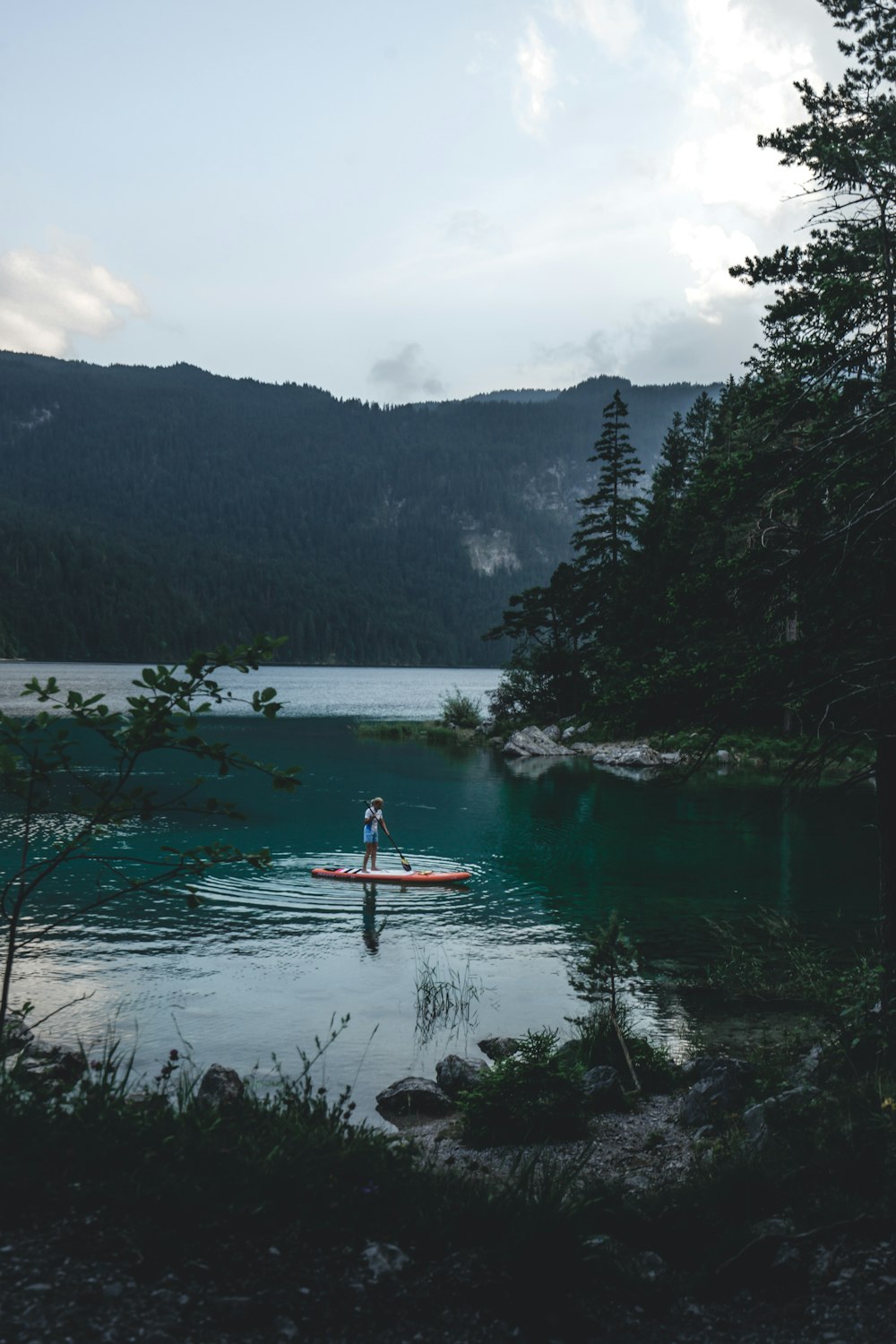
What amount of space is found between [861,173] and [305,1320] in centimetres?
1314

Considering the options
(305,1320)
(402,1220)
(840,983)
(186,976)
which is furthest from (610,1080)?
(186,976)

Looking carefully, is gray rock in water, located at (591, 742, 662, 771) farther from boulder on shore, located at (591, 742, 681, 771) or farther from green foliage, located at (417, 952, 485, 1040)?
green foliage, located at (417, 952, 485, 1040)

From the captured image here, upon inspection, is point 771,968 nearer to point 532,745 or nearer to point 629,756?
point 629,756

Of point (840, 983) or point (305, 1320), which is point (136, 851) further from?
point (305, 1320)

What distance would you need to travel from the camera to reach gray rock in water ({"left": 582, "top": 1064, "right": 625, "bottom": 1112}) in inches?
430

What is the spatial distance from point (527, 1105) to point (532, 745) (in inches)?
1942

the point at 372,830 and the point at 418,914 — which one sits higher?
the point at 372,830

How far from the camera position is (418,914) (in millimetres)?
22094

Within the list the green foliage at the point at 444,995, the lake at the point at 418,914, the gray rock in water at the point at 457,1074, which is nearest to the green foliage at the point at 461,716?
the lake at the point at 418,914

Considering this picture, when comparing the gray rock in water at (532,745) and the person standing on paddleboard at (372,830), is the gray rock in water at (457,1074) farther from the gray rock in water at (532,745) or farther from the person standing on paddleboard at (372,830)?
the gray rock in water at (532,745)

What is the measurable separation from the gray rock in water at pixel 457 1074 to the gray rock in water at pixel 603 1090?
49.9 inches

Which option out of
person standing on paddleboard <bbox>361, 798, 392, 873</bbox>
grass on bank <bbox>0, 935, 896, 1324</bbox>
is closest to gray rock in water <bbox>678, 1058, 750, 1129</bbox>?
grass on bank <bbox>0, 935, 896, 1324</bbox>

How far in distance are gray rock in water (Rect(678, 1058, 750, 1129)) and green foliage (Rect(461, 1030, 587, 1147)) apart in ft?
3.63

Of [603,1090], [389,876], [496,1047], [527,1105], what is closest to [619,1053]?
[603,1090]
